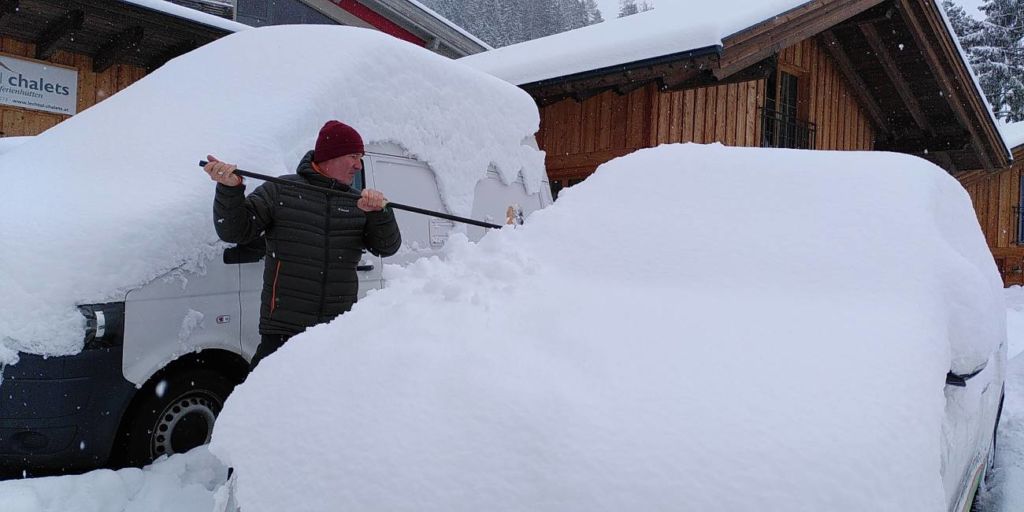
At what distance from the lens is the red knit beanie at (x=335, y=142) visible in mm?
3234

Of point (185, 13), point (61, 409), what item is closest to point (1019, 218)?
point (185, 13)

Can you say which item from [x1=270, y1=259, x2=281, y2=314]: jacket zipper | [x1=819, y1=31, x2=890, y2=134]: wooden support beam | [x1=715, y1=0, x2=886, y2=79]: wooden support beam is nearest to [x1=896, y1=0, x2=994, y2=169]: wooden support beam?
[x1=715, y1=0, x2=886, y2=79]: wooden support beam

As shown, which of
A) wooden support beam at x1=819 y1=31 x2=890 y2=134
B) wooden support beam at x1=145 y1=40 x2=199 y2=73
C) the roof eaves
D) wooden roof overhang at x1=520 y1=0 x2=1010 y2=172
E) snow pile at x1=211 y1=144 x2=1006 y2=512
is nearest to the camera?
snow pile at x1=211 y1=144 x2=1006 y2=512

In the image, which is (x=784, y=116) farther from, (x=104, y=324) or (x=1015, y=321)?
(x=104, y=324)

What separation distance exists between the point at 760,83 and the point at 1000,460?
7214 millimetres

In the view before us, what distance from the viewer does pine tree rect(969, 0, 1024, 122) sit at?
26859mm

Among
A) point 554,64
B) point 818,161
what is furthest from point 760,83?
point 818,161

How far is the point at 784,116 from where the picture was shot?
1086cm

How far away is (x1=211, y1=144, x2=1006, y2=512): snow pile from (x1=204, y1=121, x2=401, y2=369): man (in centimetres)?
66

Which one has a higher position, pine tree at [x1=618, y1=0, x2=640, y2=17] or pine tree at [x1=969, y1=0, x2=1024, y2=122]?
pine tree at [x1=618, y1=0, x2=640, y2=17]

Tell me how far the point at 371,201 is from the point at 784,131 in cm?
931

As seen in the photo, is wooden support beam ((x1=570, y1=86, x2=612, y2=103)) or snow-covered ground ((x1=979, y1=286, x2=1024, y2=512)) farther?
wooden support beam ((x1=570, y1=86, x2=612, y2=103))

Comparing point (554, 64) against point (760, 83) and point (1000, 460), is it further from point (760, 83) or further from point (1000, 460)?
point (1000, 460)

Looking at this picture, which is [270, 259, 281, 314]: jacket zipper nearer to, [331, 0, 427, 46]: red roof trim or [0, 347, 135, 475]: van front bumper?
[0, 347, 135, 475]: van front bumper
